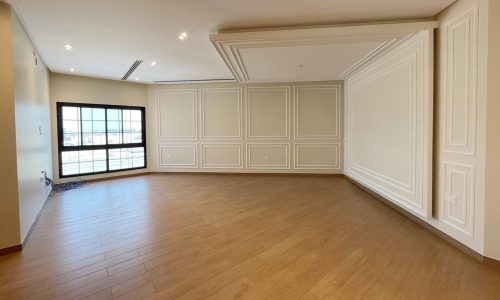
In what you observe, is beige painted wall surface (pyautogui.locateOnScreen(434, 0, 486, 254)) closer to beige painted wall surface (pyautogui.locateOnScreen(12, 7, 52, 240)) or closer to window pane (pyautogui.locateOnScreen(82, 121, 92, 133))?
beige painted wall surface (pyautogui.locateOnScreen(12, 7, 52, 240))

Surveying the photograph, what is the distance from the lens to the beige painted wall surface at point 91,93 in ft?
18.9

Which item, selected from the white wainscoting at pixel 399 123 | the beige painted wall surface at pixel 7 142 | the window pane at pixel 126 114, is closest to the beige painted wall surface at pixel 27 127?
the beige painted wall surface at pixel 7 142

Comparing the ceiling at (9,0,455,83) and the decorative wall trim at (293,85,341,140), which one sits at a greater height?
the ceiling at (9,0,455,83)

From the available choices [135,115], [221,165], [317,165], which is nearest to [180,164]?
[221,165]

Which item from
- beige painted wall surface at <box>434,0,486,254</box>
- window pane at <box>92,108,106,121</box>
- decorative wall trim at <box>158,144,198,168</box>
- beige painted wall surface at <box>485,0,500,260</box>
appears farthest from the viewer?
decorative wall trim at <box>158,144,198,168</box>

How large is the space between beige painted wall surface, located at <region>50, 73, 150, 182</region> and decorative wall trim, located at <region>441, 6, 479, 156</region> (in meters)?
7.10

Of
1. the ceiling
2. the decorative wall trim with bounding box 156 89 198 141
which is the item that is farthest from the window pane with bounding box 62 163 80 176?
A: the ceiling

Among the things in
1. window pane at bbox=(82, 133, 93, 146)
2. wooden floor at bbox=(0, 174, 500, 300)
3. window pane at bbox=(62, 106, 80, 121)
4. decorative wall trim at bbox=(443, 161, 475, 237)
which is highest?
window pane at bbox=(62, 106, 80, 121)

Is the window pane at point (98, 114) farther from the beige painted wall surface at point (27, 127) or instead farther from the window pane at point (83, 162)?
the beige painted wall surface at point (27, 127)

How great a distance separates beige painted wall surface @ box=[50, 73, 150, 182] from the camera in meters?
5.77

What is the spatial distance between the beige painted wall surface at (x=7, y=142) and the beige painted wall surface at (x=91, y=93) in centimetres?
361

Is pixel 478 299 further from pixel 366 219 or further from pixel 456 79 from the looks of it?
pixel 456 79

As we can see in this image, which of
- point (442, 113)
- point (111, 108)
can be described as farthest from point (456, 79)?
point (111, 108)

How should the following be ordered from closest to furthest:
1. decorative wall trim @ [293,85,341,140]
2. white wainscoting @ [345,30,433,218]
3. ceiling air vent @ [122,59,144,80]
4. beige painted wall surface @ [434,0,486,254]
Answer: beige painted wall surface @ [434,0,486,254] < white wainscoting @ [345,30,433,218] < ceiling air vent @ [122,59,144,80] < decorative wall trim @ [293,85,341,140]
